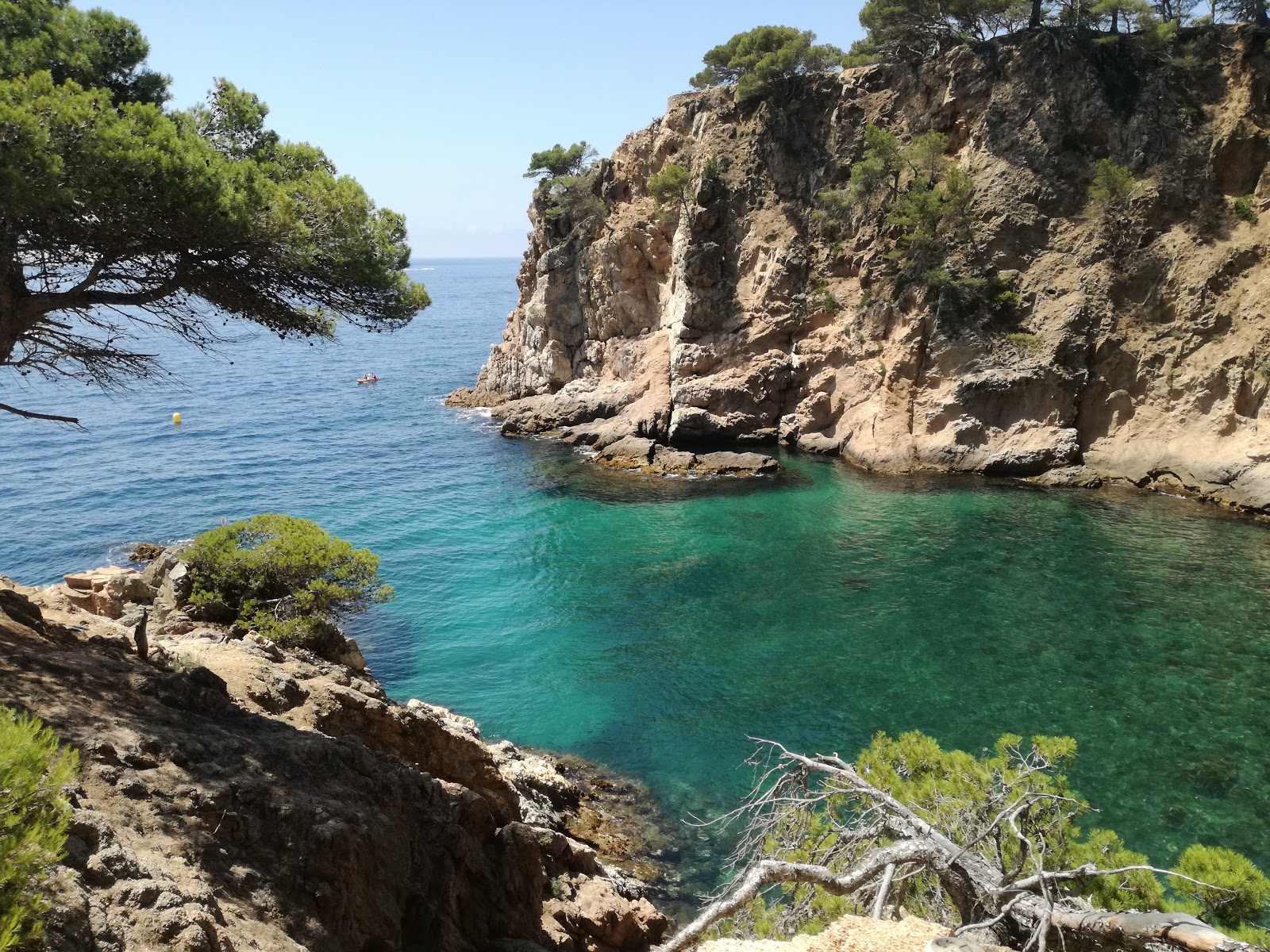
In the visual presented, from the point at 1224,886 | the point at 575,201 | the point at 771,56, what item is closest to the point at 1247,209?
the point at 771,56

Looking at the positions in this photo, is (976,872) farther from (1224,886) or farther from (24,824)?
(24,824)

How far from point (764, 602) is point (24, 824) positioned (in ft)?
74.8

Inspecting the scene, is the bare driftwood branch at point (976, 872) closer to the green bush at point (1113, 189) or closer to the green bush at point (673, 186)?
the green bush at point (1113, 189)

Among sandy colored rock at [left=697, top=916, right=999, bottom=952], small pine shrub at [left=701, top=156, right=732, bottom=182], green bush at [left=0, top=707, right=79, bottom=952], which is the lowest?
sandy colored rock at [left=697, top=916, right=999, bottom=952]

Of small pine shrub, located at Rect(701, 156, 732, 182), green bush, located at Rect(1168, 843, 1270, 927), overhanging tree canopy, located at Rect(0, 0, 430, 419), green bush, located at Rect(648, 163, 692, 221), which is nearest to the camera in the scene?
green bush, located at Rect(1168, 843, 1270, 927)

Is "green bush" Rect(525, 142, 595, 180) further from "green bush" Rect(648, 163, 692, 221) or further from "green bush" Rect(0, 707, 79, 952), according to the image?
"green bush" Rect(0, 707, 79, 952)

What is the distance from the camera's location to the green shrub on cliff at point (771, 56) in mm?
47219

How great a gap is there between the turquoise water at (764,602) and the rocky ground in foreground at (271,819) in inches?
244

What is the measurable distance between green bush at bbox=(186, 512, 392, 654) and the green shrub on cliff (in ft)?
127

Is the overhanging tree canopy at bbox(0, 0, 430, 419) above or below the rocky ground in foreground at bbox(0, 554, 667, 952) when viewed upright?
above

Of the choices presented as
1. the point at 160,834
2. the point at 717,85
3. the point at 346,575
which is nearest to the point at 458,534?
the point at 346,575

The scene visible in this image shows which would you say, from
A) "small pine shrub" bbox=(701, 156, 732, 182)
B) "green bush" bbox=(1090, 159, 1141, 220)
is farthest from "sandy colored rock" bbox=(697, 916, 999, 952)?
"small pine shrub" bbox=(701, 156, 732, 182)

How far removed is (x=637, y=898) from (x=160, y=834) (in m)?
7.80

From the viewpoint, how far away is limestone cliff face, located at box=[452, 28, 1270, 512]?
116 feet
